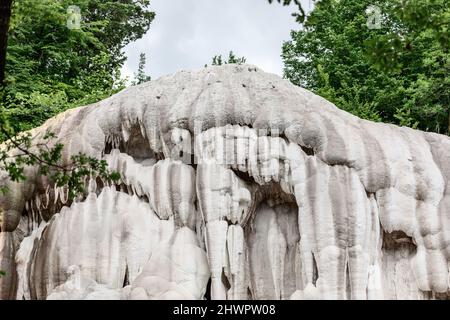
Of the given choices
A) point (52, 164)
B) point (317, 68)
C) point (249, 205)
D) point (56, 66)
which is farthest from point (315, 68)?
point (52, 164)

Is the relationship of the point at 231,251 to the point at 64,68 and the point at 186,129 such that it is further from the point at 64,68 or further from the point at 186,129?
the point at 64,68

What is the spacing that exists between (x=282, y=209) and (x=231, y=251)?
1292 millimetres

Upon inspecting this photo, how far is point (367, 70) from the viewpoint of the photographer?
82.6 feet

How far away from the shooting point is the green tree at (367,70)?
22594mm

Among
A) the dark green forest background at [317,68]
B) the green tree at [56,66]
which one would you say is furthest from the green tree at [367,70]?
the green tree at [56,66]

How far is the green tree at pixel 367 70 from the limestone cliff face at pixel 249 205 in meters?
7.61

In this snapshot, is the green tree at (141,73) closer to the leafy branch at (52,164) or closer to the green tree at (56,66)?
the green tree at (56,66)

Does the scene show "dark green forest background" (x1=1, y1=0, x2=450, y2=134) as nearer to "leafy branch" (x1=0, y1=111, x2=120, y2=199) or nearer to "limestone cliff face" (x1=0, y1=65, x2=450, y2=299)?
"limestone cliff face" (x1=0, y1=65, x2=450, y2=299)

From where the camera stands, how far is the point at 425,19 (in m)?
9.09

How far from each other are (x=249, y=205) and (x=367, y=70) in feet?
44.6

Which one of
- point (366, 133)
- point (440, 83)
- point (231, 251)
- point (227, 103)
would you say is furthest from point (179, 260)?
point (440, 83)

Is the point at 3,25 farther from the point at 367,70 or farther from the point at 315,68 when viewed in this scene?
the point at 315,68

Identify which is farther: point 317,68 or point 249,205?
point 317,68

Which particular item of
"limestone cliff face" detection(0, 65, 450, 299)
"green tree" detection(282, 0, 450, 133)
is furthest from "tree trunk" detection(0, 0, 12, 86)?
"green tree" detection(282, 0, 450, 133)
